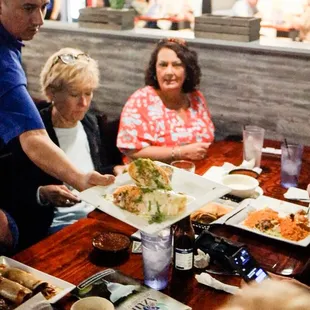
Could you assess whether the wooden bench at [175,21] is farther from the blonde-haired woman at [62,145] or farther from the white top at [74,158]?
the white top at [74,158]

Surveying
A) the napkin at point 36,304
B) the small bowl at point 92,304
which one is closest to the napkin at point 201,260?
the small bowl at point 92,304

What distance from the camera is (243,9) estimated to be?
355 cm

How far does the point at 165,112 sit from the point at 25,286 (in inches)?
68.3

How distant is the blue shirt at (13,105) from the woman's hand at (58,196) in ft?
1.49

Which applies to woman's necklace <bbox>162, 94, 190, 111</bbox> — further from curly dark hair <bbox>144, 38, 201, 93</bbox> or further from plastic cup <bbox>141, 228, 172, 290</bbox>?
plastic cup <bbox>141, 228, 172, 290</bbox>

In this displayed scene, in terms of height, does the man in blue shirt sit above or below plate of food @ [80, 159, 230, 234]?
above

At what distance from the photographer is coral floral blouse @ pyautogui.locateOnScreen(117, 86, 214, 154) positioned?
2.99 meters

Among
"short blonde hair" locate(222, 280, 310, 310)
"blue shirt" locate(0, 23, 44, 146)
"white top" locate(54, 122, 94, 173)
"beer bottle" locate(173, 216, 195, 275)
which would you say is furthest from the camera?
"white top" locate(54, 122, 94, 173)

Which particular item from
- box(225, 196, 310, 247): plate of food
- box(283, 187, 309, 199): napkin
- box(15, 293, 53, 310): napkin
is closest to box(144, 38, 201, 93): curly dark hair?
box(283, 187, 309, 199): napkin

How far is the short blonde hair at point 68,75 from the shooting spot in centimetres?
272

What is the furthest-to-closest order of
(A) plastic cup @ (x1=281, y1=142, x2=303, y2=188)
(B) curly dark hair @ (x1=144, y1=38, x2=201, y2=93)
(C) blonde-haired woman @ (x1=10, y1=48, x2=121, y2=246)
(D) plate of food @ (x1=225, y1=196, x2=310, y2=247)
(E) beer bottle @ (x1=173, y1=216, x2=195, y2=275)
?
(B) curly dark hair @ (x1=144, y1=38, x2=201, y2=93) → (C) blonde-haired woman @ (x1=10, y1=48, x2=121, y2=246) → (A) plastic cup @ (x1=281, y1=142, x2=303, y2=188) → (D) plate of food @ (x1=225, y1=196, x2=310, y2=247) → (E) beer bottle @ (x1=173, y1=216, x2=195, y2=275)

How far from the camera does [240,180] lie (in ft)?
7.29

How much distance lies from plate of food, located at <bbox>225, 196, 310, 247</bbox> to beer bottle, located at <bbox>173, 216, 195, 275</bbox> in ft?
1.09

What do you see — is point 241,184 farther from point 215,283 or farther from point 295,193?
point 215,283
